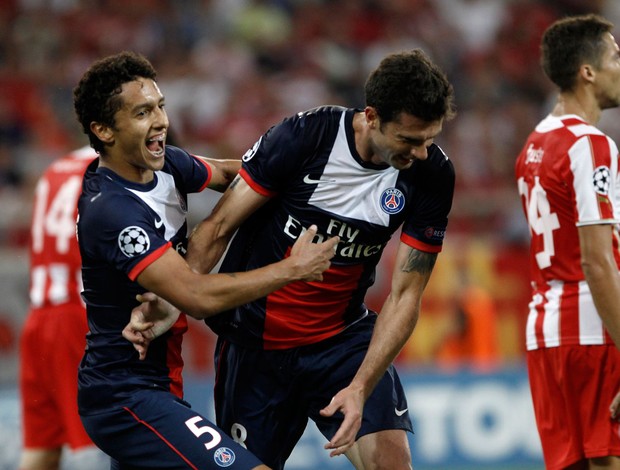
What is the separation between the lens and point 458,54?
14047 mm

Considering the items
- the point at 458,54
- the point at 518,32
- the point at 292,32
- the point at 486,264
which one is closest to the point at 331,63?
the point at 292,32

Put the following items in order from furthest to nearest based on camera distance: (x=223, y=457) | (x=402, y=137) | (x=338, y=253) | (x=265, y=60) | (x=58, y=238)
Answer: (x=265, y=60) < (x=58, y=238) < (x=338, y=253) < (x=402, y=137) < (x=223, y=457)

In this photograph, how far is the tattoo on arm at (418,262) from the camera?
4.96m

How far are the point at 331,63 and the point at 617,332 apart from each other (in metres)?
9.57

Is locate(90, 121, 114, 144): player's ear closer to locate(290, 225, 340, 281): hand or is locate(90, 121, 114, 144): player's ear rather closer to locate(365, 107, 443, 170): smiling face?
locate(290, 225, 340, 281): hand

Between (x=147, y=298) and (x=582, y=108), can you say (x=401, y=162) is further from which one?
(x=147, y=298)

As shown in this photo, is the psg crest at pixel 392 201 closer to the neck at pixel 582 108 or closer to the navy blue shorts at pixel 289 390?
the navy blue shorts at pixel 289 390

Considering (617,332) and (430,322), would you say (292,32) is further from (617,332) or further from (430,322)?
(617,332)

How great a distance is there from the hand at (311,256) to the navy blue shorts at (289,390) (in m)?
0.80

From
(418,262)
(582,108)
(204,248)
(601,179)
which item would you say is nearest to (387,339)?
(418,262)

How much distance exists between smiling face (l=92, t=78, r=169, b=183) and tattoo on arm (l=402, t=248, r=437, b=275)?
1219mm

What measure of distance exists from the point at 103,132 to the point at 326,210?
3.39 ft

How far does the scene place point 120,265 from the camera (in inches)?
169

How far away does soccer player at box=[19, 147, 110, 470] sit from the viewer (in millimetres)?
6551
